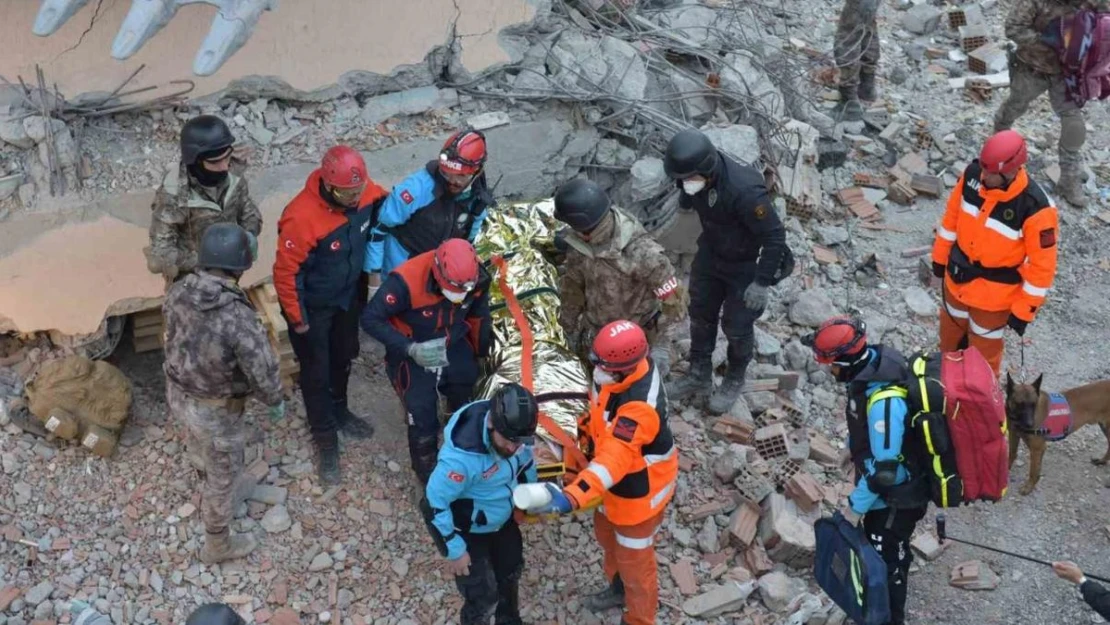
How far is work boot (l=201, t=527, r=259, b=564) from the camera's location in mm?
5555

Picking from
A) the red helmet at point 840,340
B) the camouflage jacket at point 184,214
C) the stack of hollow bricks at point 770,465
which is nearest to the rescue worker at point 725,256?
the stack of hollow bricks at point 770,465

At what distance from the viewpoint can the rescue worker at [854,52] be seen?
30.2ft

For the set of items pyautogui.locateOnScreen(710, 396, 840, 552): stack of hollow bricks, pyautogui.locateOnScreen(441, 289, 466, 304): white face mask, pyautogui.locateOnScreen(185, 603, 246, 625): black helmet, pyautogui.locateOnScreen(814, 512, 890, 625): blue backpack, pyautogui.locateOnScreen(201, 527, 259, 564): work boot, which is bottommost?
pyautogui.locateOnScreen(710, 396, 840, 552): stack of hollow bricks

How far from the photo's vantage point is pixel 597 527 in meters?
5.24

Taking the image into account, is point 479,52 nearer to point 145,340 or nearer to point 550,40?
point 550,40

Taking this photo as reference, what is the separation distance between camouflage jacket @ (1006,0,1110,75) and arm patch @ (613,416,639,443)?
17.4 feet

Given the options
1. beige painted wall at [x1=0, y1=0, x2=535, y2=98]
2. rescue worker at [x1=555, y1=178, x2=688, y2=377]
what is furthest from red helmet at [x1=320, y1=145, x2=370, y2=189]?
beige painted wall at [x1=0, y1=0, x2=535, y2=98]

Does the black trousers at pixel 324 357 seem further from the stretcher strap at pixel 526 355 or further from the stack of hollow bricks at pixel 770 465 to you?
the stack of hollow bricks at pixel 770 465

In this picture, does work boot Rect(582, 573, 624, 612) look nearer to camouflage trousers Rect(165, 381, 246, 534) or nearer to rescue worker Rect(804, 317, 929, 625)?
rescue worker Rect(804, 317, 929, 625)

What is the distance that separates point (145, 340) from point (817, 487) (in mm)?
4072

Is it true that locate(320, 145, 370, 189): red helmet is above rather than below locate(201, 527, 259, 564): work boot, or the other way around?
above

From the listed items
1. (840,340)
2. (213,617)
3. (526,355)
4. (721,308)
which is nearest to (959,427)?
(840,340)

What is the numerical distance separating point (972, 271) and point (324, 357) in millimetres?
3677

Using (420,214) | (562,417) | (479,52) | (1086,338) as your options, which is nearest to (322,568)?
(562,417)
